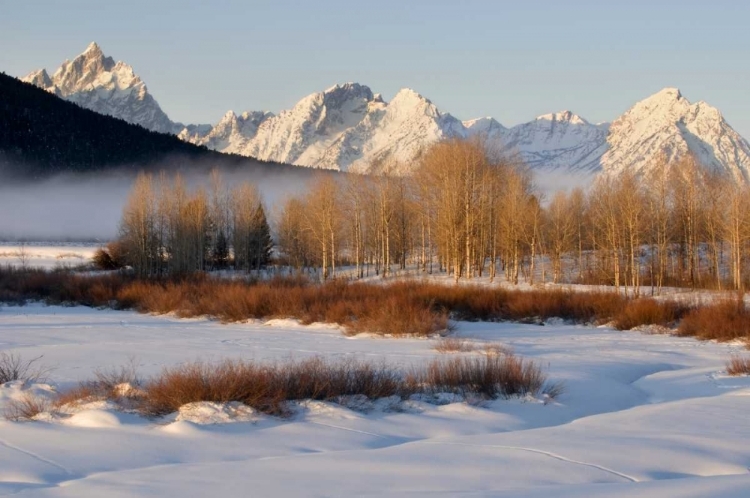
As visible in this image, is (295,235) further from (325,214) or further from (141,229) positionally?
(141,229)

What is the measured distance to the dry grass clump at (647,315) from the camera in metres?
22.8

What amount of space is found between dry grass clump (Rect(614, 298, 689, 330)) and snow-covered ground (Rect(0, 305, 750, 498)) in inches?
394

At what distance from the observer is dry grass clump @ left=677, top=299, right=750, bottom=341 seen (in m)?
19.3

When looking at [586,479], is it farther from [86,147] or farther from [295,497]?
[86,147]

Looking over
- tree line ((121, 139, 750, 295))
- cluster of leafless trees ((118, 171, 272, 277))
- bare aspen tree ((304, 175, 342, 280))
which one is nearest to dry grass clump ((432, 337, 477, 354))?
tree line ((121, 139, 750, 295))

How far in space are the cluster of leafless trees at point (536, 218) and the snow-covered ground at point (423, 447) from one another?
29.5m

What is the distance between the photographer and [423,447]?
7156 millimetres

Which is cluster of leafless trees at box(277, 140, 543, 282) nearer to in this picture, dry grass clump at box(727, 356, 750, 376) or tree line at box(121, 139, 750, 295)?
tree line at box(121, 139, 750, 295)

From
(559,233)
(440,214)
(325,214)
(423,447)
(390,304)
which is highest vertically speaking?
(325,214)

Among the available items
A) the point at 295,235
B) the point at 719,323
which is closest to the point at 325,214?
the point at 295,235

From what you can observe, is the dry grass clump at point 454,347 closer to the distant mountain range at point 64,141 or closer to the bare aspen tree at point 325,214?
the bare aspen tree at point 325,214

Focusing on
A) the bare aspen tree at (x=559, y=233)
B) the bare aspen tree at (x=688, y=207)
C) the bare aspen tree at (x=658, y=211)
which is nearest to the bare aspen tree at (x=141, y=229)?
the bare aspen tree at (x=559, y=233)

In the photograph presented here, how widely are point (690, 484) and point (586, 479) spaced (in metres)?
0.83

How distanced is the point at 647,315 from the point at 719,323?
3.42m
